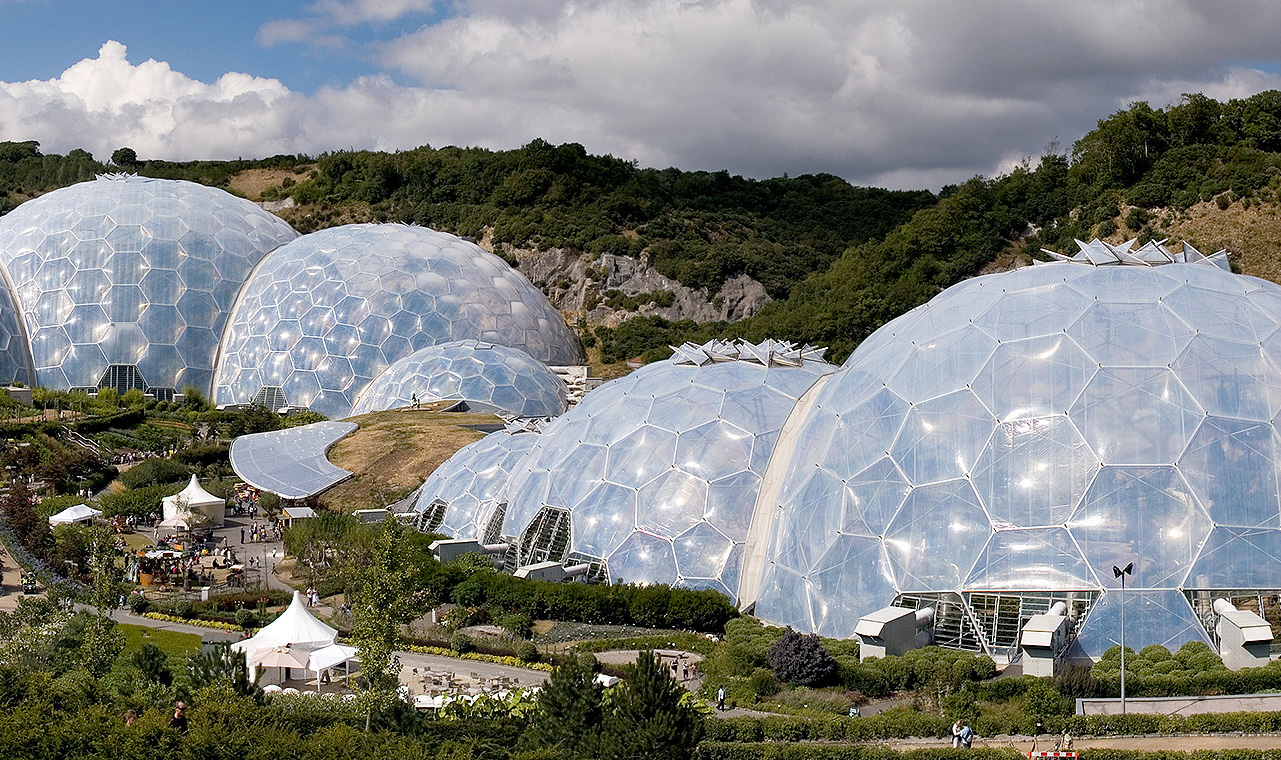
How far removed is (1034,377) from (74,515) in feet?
93.5

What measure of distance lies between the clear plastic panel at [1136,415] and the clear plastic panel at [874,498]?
3.76m

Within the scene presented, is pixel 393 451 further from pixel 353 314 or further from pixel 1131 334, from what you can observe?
pixel 1131 334

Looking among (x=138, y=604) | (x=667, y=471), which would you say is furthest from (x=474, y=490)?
(x=138, y=604)

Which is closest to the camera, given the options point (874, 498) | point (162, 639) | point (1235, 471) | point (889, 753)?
point (889, 753)

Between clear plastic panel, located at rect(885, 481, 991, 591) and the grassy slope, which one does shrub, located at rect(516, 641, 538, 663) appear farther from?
clear plastic panel, located at rect(885, 481, 991, 591)

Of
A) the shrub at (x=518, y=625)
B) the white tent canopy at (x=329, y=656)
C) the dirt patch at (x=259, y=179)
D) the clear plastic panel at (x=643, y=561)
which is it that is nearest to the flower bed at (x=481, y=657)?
the shrub at (x=518, y=625)

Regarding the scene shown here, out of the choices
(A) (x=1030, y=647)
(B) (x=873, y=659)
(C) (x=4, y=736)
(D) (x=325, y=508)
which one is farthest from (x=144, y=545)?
(A) (x=1030, y=647)

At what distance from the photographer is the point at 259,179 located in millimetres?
109500

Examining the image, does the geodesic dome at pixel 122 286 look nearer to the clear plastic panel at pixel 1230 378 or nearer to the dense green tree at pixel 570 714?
the dense green tree at pixel 570 714

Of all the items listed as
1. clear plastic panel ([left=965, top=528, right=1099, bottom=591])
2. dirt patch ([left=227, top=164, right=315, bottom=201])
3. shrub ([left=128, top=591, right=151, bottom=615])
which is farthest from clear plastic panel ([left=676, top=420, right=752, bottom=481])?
dirt patch ([left=227, top=164, right=315, bottom=201])

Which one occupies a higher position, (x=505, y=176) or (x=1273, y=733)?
(x=505, y=176)

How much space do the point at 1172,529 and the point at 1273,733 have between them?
5.40 m

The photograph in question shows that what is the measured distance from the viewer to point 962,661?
67.3ft

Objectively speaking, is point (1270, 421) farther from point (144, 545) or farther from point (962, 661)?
point (144, 545)
